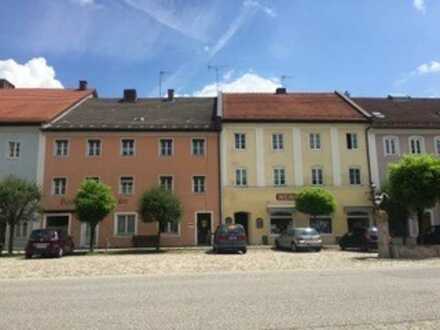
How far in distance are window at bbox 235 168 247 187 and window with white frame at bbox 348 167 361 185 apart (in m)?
8.28

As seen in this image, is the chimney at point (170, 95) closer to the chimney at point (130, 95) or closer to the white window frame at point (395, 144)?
the chimney at point (130, 95)

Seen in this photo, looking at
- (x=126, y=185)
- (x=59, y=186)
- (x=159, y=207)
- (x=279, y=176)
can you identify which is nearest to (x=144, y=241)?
(x=126, y=185)

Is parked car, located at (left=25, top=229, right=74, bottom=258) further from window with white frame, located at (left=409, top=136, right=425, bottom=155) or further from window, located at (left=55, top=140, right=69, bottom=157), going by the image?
window with white frame, located at (left=409, top=136, right=425, bottom=155)

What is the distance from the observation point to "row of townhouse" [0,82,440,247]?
2928 centimetres

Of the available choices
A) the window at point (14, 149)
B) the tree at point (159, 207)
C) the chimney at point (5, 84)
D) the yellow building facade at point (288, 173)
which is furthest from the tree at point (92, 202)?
the chimney at point (5, 84)

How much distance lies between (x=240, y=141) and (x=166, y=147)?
5.79 meters

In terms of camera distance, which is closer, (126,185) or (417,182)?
(417,182)

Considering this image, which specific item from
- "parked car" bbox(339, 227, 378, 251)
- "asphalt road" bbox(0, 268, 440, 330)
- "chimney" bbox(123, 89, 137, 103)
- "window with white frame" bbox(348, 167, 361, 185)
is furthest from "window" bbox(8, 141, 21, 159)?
"window with white frame" bbox(348, 167, 361, 185)

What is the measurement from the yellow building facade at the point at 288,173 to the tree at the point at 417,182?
956 centimetres

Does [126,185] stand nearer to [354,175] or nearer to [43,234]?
[43,234]

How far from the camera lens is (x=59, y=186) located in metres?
29.4

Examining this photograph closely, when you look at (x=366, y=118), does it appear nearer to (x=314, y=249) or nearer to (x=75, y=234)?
(x=314, y=249)

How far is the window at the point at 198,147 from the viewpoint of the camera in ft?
99.9

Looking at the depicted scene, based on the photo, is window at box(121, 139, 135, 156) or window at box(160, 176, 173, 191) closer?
window at box(160, 176, 173, 191)
